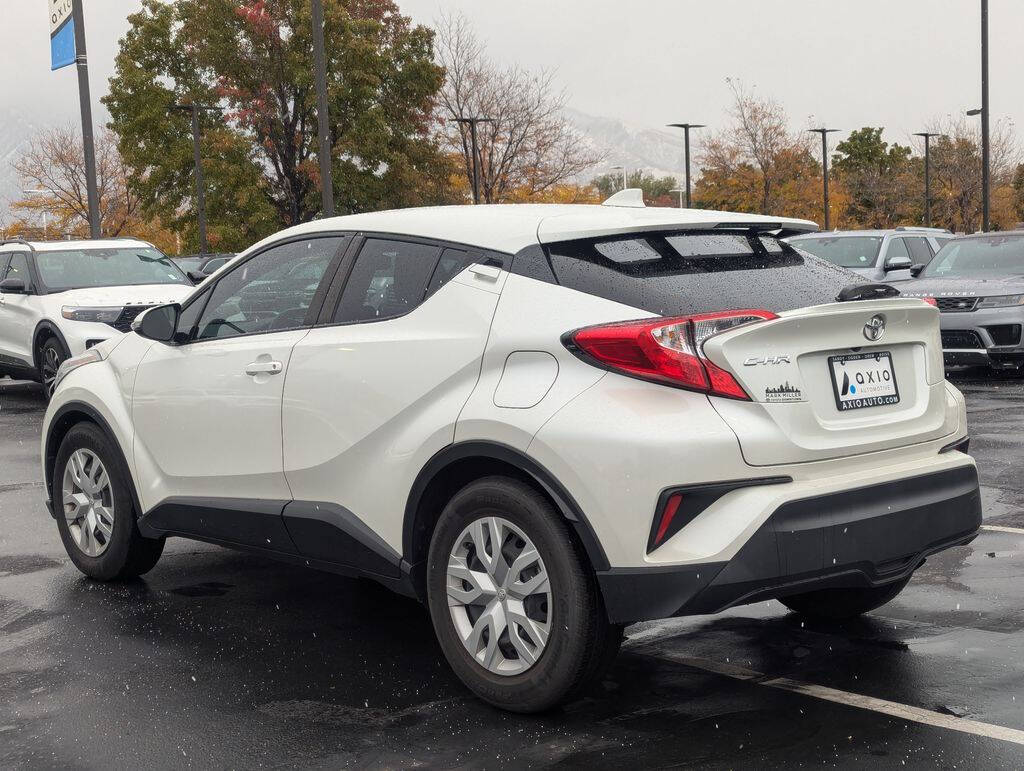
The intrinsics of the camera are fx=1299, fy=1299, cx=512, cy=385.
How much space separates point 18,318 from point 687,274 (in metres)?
11.9

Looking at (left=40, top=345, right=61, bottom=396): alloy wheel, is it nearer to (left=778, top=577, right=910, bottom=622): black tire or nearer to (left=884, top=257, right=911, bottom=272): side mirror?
(left=884, top=257, right=911, bottom=272): side mirror

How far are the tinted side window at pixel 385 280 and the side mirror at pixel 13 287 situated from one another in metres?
10.5

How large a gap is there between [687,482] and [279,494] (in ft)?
6.14

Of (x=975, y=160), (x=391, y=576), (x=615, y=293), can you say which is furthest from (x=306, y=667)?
(x=975, y=160)

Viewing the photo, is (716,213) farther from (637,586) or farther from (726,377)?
(637,586)

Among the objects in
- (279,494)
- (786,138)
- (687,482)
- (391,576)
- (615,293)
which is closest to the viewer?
(687,482)

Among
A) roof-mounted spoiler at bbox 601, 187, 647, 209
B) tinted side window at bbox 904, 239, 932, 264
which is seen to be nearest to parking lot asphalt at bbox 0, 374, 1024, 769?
roof-mounted spoiler at bbox 601, 187, 647, 209

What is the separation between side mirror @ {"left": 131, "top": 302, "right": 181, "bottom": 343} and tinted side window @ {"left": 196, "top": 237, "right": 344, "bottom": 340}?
16 centimetres

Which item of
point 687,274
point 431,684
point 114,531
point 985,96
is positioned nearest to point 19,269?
point 114,531

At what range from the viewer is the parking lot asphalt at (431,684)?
3.80 m

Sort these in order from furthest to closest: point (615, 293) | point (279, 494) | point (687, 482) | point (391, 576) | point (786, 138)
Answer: point (786, 138)
point (279, 494)
point (391, 576)
point (615, 293)
point (687, 482)

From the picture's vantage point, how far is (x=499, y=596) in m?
4.11

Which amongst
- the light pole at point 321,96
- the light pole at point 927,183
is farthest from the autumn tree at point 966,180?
the light pole at point 321,96

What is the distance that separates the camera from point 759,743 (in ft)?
12.5
